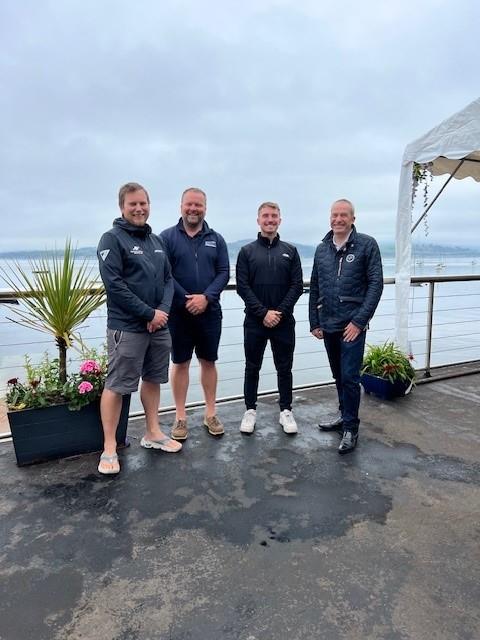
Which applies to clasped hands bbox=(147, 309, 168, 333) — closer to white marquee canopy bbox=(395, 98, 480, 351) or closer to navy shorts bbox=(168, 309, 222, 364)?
navy shorts bbox=(168, 309, 222, 364)

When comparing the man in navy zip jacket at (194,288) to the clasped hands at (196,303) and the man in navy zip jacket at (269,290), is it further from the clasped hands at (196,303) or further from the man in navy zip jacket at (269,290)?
the man in navy zip jacket at (269,290)

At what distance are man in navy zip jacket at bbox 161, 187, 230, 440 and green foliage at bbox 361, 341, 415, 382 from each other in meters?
1.48

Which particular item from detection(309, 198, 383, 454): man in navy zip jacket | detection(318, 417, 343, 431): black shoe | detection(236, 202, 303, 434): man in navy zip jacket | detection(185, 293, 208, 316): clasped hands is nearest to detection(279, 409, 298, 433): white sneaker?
detection(236, 202, 303, 434): man in navy zip jacket

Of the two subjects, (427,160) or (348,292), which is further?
(427,160)

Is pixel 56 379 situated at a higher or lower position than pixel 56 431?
higher

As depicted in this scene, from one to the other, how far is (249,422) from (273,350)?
1.70 feet

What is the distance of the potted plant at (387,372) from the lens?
339cm

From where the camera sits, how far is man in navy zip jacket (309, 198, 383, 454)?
2.49m

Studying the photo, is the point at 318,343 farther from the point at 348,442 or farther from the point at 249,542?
the point at 249,542

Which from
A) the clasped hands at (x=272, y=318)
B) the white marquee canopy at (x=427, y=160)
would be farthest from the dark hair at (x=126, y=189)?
the white marquee canopy at (x=427, y=160)

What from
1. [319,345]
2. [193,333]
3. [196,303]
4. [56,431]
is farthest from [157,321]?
[319,345]

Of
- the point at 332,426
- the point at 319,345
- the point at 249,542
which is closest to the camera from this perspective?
the point at 249,542

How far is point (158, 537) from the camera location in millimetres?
1717

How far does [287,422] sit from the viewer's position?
2.79 metres
